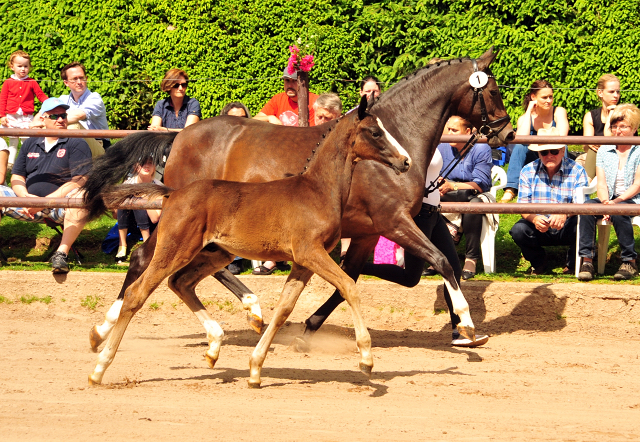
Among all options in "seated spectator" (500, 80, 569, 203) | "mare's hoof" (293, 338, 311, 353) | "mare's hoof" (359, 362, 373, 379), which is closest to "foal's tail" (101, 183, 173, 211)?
"mare's hoof" (359, 362, 373, 379)

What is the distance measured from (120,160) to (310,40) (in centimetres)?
533

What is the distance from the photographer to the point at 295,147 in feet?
22.1

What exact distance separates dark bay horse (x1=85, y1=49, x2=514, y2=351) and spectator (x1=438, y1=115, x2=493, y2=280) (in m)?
1.33

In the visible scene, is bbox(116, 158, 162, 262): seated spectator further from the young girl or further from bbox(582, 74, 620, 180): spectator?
bbox(582, 74, 620, 180): spectator

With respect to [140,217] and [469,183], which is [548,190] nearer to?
[469,183]

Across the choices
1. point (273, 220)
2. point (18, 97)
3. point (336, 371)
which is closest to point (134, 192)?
point (273, 220)

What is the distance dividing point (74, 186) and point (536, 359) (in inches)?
180

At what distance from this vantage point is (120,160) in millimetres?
6645

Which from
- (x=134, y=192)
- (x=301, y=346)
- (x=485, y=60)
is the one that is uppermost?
(x=485, y=60)

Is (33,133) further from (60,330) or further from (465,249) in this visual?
(465,249)

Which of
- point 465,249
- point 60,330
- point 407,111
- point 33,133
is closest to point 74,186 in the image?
point 33,133

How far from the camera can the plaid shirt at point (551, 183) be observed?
322 inches

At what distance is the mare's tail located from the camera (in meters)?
6.20

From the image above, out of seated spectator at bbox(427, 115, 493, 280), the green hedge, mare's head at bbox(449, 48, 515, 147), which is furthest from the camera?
the green hedge
